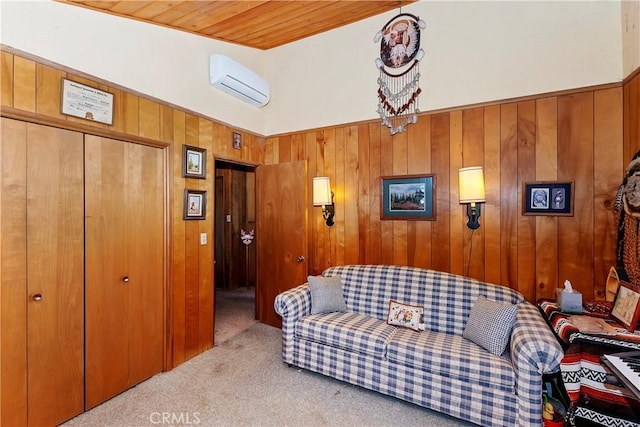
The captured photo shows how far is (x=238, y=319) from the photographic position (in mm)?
3902

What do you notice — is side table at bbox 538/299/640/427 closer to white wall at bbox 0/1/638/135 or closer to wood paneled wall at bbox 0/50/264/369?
white wall at bbox 0/1/638/135

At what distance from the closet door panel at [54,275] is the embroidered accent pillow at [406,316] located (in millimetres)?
2369

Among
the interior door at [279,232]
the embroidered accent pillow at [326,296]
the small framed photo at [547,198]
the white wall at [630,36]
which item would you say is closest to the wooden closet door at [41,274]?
the embroidered accent pillow at [326,296]

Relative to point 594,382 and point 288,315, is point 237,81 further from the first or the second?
point 594,382

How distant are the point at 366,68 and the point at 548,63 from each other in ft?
5.29

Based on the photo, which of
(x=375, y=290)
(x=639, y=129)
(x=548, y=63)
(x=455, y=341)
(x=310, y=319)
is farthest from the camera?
(x=375, y=290)

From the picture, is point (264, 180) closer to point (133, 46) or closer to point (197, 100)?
point (197, 100)

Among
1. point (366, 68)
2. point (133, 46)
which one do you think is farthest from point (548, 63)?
point (133, 46)

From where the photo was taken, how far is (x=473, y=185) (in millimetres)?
2467

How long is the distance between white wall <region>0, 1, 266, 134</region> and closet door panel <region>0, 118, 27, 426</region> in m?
0.57

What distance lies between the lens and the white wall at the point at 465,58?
2307mm

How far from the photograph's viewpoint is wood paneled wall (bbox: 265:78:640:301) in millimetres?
2291

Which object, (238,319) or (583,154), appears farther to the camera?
(238,319)

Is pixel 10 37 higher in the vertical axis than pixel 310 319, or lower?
higher
